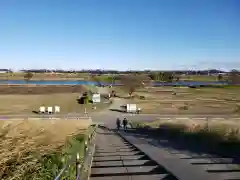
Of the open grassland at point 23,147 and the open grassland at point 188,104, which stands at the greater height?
the open grassland at point 23,147

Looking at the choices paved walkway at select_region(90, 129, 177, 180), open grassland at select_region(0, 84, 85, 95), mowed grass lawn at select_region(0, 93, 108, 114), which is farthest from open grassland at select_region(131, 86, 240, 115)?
paved walkway at select_region(90, 129, 177, 180)

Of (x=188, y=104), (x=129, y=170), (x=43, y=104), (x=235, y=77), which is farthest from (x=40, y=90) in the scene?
(x=129, y=170)

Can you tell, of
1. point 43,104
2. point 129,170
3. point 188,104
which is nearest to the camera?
point 129,170

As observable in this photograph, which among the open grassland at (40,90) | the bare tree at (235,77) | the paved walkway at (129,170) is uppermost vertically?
the paved walkway at (129,170)

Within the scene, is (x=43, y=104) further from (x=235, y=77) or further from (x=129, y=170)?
(x=235, y=77)

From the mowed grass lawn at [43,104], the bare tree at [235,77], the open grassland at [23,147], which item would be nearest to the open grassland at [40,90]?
the mowed grass lawn at [43,104]

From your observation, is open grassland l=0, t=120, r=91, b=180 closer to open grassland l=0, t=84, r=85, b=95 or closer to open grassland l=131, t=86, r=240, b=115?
open grassland l=131, t=86, r=240, b=115

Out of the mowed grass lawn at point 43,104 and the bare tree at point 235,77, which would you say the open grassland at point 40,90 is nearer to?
the mowed grass lawn at point 43,104

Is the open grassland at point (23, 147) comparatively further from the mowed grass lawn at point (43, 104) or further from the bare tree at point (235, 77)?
the bare tree at point (235, 77)

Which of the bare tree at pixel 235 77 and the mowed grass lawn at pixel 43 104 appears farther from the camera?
the bare tree at pixel 235 77

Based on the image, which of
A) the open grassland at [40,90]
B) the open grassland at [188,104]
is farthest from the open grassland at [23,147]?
the open grassland at [40,90]

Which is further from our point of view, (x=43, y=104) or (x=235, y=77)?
(x=235, y=77)

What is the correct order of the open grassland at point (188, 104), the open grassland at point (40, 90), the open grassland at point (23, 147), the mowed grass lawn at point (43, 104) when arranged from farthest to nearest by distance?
the open grassland at point (40, 90) < the open grassland at point (188, 104) < the mowed grass lawn at point (43, 104) < the open grassland at point (23, 147)

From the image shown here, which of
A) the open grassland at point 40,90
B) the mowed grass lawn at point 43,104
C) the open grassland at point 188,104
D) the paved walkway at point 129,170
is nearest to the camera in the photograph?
the paved walkway at point 129,170
